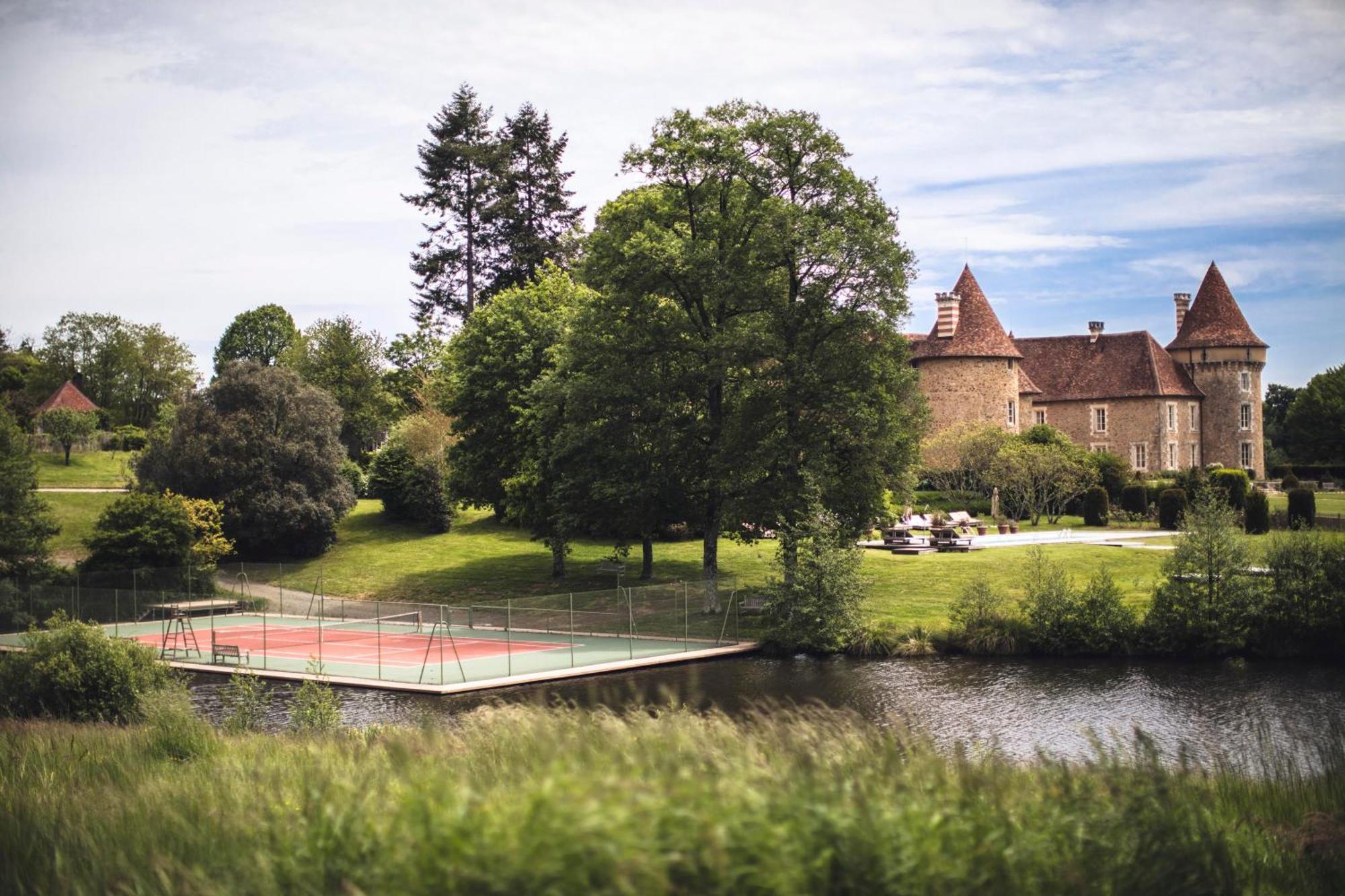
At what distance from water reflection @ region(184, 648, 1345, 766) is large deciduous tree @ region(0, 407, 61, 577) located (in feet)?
45.3

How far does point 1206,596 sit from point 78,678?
919 inches

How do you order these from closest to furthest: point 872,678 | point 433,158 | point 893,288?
point 872,678, point 893,288, point 433,158

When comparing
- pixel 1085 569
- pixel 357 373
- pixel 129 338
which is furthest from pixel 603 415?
pixel 129 338

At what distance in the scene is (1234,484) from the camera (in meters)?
47.7

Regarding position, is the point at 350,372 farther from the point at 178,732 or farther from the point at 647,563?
the point at 178,732

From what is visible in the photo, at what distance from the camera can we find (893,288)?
31.6 m

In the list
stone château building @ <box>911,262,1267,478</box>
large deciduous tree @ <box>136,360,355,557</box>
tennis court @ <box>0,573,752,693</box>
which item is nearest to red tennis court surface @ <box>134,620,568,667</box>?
tennis court @ <box>0,573,752,693</box>

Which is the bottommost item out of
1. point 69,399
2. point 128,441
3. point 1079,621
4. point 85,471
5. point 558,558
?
point 1079,621

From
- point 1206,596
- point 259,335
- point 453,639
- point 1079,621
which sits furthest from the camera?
point 259,335

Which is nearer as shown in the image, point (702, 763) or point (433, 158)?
point (702, 763)

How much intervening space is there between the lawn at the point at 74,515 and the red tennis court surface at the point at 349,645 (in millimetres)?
15226

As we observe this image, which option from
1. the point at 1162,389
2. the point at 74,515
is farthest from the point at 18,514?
the point at 1162,389

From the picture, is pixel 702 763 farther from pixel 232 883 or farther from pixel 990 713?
pixel 990 713

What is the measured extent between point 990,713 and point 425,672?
1200 cm
